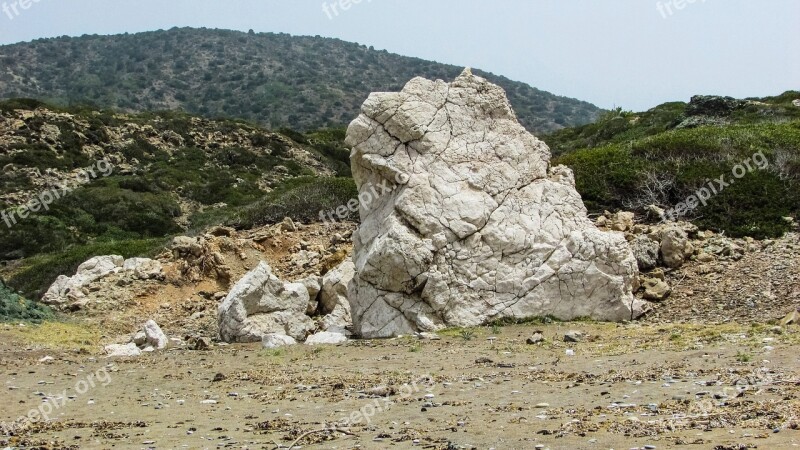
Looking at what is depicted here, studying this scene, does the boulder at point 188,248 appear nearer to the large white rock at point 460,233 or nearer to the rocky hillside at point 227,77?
the large white rock at point 460,233

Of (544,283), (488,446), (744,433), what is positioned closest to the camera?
(744,433)

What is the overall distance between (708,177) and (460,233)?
8119mm

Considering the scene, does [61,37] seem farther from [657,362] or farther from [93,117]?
[657,362]

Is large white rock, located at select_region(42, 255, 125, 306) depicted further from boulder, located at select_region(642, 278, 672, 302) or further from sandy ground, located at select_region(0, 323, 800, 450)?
boulder, located at select_region(642, 278, 672, 302)

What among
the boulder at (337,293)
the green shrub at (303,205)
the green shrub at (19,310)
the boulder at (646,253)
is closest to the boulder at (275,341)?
the boulder at (337,293)

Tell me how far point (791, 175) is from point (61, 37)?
442 ft

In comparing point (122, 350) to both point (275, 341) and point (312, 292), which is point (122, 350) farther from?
point (312, 292)

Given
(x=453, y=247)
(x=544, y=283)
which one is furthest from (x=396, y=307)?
(x=544, y=283)

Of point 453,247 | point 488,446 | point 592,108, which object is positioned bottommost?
point 488,446

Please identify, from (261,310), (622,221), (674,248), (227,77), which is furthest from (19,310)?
(227,77)

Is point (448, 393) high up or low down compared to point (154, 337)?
up

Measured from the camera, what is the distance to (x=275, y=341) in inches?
543

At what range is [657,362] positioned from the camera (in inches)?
377

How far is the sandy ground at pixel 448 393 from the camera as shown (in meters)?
6.72
